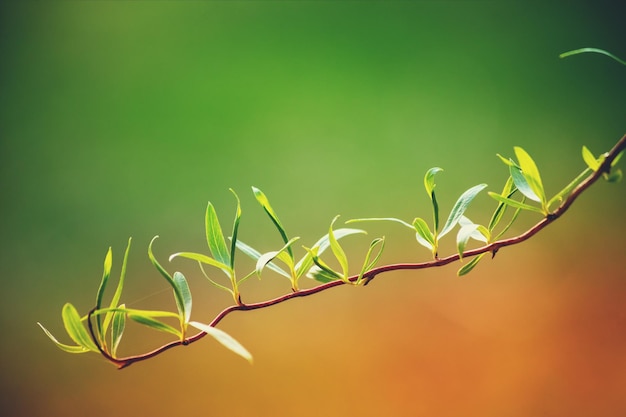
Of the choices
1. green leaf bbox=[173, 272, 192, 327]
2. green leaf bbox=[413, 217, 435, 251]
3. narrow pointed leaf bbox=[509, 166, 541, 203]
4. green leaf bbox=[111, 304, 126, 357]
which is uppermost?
narrow pointed leaf bbox=[509, 166, 541, 203]

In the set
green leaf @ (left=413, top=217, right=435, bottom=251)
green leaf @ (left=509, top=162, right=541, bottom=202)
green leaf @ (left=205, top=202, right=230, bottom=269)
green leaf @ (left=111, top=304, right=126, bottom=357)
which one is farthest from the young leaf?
green leaf @ (left=509, top=162, right=541, bottom=202)

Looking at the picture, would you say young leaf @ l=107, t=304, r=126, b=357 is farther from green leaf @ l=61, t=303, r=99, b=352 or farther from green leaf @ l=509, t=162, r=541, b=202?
green leaf @ l=509, t=162, r=541, b=202

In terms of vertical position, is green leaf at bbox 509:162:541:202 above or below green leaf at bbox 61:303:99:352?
above

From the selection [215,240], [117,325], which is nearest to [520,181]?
[215,240]

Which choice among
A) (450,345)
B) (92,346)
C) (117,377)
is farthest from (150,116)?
(450,345)

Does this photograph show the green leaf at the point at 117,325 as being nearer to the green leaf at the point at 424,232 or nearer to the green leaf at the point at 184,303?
the green leaf at the point at 184,303

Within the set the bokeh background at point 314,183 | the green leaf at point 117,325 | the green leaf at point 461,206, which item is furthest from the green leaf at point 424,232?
the bokeh background at point 314,183

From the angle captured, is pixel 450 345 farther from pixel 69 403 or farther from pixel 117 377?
pixel 69 403

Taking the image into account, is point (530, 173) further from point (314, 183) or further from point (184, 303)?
point (314, 183)
